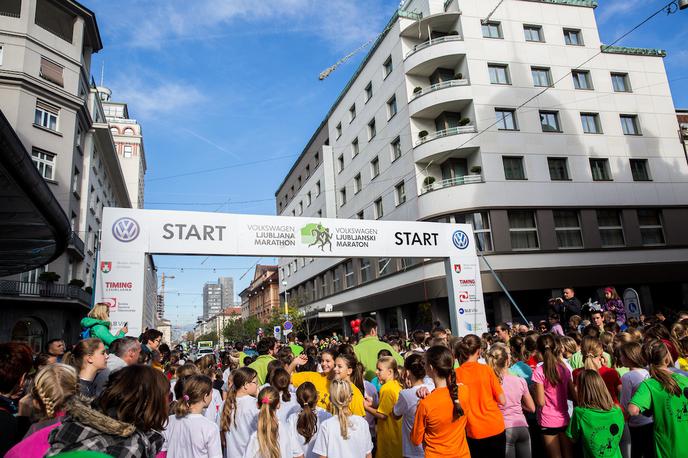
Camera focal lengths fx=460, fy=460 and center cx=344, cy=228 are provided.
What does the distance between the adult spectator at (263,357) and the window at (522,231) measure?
1868 cm

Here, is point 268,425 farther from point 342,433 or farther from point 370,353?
point 370,353

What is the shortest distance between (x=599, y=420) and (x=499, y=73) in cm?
2559

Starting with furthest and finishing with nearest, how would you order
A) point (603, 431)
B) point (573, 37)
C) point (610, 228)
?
point (573, 37) → point (610, 228) → point (603, 431)

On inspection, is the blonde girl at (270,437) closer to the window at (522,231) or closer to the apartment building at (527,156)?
the apartment building at (527,156)

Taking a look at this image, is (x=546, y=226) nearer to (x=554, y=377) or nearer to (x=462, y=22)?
(x=462, y=22)

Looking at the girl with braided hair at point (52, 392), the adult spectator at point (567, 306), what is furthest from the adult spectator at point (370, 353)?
the adult spectator at point (567, 306)

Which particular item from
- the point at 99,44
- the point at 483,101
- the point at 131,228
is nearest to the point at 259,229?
the point at 131,228

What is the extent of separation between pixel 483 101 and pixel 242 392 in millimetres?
23957

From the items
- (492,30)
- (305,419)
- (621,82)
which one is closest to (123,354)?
(305,419)

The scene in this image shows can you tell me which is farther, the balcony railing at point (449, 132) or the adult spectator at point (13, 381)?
the balcony railing at point (449, 132)

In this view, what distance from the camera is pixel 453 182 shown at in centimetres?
2509

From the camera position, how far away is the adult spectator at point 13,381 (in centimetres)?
315

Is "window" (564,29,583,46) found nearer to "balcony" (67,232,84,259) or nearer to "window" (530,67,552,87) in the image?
"window" (530,67,552,87)

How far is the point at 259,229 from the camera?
14445mm
